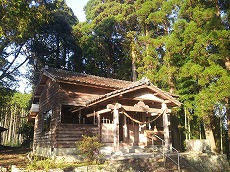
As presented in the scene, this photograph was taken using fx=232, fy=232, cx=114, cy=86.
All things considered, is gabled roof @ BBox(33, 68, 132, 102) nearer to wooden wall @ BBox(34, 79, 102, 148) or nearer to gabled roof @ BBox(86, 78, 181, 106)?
wooden wall @ BBox(34, 79, 102, 148)

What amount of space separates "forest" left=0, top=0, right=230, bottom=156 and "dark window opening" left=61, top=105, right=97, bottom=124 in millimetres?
5531

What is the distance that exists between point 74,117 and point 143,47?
13423 mm

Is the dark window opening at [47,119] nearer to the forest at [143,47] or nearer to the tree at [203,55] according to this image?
the forest at [143,47]

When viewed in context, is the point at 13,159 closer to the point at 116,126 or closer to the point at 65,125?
the point at 65,125

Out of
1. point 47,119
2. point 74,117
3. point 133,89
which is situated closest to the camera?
point 133,89

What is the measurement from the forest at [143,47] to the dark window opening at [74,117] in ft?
18.1

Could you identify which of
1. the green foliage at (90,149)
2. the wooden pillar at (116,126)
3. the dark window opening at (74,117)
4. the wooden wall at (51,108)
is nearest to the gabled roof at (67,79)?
the wooden wall at (51,108)

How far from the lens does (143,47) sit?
25594 millimetres

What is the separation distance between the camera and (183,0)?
20250mm

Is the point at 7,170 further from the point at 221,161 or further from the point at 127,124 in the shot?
the point at 221,161

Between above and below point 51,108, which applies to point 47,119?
below

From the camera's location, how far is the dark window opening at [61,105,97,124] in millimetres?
14984

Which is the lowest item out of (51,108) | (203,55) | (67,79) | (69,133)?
(69,133)

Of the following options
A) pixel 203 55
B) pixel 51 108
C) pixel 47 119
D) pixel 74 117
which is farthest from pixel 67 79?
pixel 203 55
